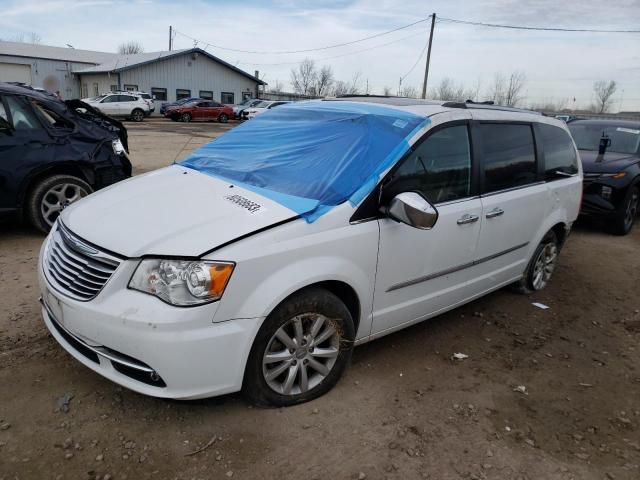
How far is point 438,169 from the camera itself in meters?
3.36

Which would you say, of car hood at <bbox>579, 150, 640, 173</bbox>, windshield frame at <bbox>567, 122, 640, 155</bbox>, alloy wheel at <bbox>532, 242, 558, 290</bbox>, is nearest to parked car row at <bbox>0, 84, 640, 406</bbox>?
alloy wheel at <bbox>532, 242, 558, 290</bbox>

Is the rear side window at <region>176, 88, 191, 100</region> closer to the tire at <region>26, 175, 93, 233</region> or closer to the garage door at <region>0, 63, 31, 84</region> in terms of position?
the garage door at <region>0, 63, 31, 84</region>

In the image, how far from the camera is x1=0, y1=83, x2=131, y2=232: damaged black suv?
5.32m

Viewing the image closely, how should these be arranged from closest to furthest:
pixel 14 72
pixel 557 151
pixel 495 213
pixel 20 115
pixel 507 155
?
pixel 495 213 → pixel 507 155 → pixel 557 151 → pixel 20 115 → pixel 14 72

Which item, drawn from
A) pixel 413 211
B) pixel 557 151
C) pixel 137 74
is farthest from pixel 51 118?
pixel 137 74

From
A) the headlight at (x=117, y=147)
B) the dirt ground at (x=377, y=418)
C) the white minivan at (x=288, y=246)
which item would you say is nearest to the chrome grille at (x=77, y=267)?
the white minivan at (x=288, y=246)

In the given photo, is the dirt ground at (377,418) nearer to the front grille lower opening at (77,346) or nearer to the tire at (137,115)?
the front grille lower opening at (77,346)

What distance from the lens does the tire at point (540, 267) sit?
4750 millimetres

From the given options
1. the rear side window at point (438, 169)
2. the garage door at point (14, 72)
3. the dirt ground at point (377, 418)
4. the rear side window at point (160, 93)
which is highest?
the garage door at point (14, 72)

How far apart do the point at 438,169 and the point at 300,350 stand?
1.52 m

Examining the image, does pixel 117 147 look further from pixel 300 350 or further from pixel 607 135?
pixel 607 135

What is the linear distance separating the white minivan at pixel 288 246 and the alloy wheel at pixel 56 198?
2.58 metres

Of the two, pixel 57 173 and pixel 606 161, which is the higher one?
pixel 606 161

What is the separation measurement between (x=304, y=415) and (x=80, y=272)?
1446 mm
